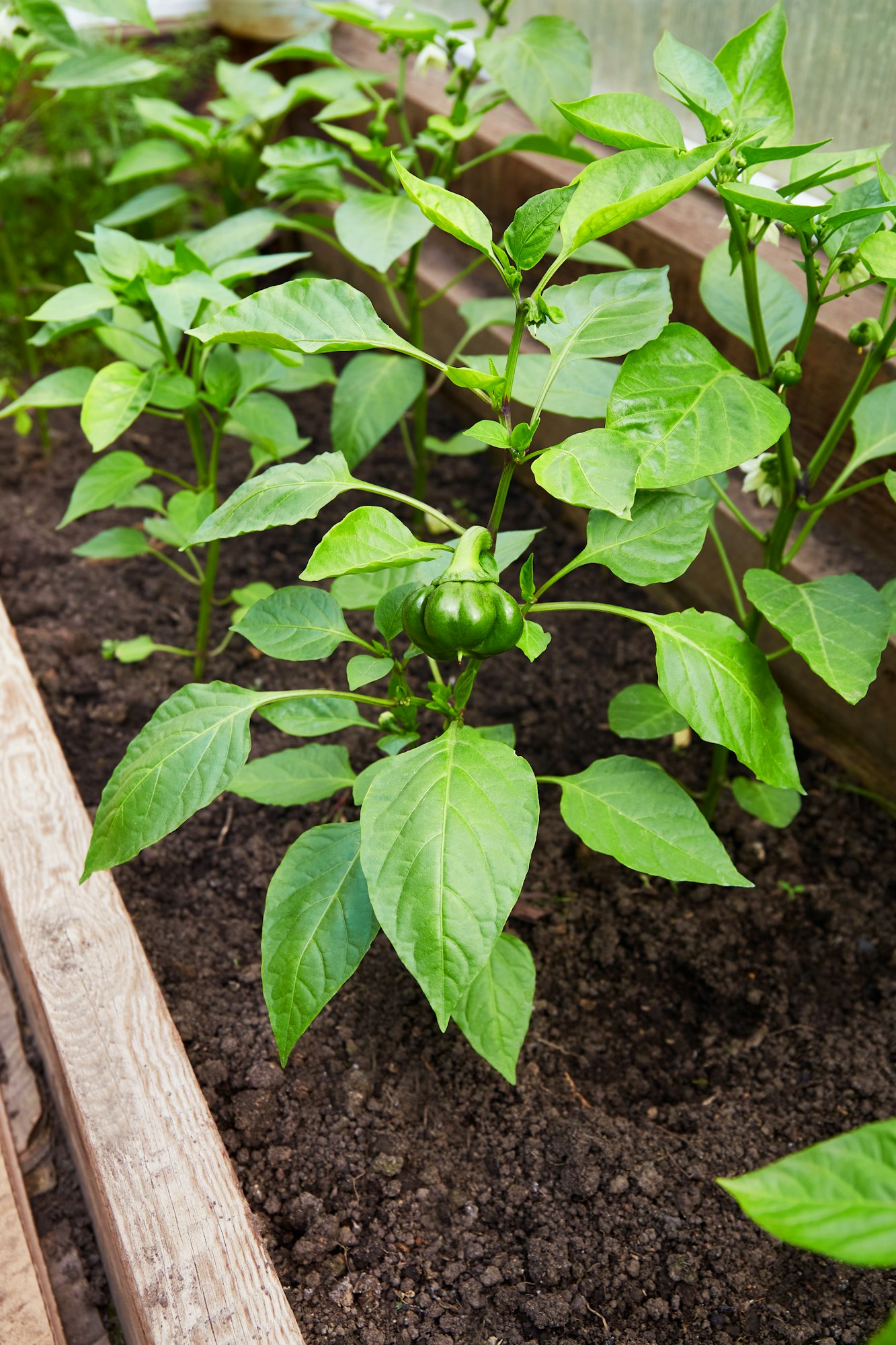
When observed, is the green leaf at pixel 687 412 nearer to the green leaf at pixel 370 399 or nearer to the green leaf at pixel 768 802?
the green leaf at pixel 768 802

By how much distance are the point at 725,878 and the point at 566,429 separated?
1.26m

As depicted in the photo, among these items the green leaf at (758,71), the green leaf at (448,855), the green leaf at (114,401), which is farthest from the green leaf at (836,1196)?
the green leaf at (114,401)

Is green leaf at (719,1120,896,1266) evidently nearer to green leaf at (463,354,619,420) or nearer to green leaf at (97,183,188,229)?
green leaf at (463,354,619,420)

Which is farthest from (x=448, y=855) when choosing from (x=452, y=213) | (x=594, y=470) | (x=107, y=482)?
(x=107, y=482)

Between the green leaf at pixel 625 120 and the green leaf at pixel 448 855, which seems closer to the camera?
the green leaf at pixel 448 855

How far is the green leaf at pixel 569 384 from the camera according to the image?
1.15 metres

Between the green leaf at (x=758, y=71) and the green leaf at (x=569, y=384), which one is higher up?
the green leaf at (x=758, y=71)

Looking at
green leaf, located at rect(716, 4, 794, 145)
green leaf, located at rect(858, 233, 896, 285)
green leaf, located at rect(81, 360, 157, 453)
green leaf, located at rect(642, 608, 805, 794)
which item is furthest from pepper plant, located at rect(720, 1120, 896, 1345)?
green leaf, located at rect(81, 360, 157, 453)

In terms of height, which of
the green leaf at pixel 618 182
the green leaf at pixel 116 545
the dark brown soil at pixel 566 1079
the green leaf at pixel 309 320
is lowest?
the dark brown soil at pixel 566 1079

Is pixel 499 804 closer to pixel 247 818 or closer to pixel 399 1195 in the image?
pixel 399 1195

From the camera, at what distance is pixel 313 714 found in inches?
45.5

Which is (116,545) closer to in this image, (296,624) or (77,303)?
(77,303)

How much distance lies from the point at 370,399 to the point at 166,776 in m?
0.85

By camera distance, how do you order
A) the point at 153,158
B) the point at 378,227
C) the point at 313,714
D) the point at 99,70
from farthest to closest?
1. the point at 153,158
2. the point at 99,70
3. the point at 378,227
4. the point at 313,714
